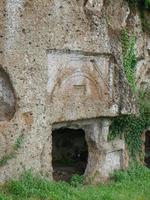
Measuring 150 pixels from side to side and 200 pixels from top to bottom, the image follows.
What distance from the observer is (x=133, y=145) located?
47.0ft

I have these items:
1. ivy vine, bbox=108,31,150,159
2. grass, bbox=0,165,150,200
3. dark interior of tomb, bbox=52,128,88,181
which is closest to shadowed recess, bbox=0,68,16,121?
grass, bbox=0,165,150,200

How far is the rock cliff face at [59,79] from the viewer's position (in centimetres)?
1073

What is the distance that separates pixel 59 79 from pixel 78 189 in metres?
2.17

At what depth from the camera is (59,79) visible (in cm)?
1162

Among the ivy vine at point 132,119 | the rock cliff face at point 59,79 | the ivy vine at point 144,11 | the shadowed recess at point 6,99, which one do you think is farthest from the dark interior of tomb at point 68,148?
the shadowed recess at point 6,99

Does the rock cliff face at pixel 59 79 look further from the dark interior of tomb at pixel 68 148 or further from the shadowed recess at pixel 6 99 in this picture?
the dark interior of tomb at pixel 68 148

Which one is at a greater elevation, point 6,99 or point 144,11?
point 144,11

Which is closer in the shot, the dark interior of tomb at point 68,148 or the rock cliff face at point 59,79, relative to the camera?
the rock cliff face at point 59,79

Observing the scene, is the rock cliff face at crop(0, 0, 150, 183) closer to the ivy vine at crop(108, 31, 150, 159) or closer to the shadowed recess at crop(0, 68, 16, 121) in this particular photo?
the shadowed recess at crop(0, 68, 16, 121)

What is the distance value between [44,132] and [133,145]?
11.9 ft

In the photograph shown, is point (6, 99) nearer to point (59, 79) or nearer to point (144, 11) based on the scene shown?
point (59, 79)

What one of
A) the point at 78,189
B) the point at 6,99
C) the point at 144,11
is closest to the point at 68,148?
the point at 144,11

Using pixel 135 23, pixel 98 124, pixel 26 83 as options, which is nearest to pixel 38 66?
pixel 26 83

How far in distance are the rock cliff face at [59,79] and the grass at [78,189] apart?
26cm
